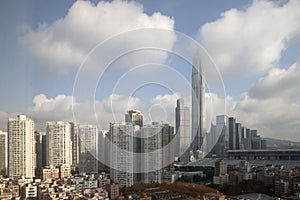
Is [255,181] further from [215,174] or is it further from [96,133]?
[96,133]

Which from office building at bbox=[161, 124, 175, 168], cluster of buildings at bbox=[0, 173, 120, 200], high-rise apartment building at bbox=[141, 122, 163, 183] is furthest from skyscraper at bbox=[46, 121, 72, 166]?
office building at bbox=[161, 124, 175, 168]

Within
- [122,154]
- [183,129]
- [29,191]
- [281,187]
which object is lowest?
[281,187]

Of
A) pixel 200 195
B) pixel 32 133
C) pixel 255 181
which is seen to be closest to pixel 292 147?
pixel 255 181

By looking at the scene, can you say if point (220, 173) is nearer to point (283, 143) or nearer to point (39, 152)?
point (283, 143)

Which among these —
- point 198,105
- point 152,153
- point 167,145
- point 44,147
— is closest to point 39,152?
point 44,147

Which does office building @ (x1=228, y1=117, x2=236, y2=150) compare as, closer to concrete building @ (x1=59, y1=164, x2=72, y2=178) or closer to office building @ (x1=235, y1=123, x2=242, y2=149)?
office building @ (x1=235, y1=123, x2=242, y2=149)
